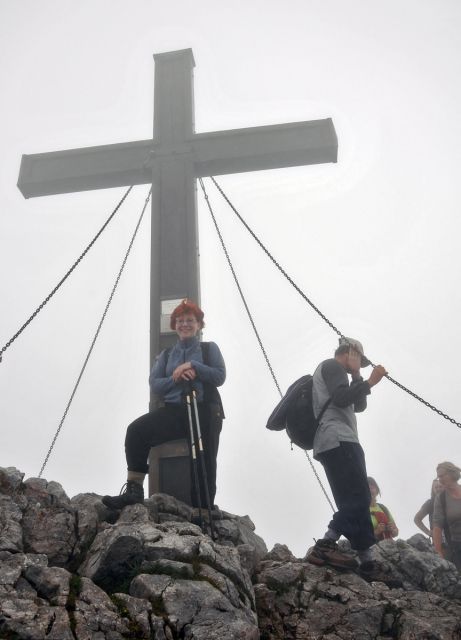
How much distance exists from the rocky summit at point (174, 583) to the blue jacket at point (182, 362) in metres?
0.94

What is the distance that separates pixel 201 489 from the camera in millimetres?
5492

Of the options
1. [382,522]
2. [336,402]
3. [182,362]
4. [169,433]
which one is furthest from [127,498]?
[382,522]

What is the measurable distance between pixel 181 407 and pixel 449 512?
10.7 ft

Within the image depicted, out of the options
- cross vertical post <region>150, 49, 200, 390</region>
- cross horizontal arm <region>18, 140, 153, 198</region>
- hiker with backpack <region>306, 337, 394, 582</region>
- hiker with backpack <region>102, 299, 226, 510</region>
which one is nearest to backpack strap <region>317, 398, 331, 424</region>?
hiker with backpack <region>306, 337, 394, 582</region>

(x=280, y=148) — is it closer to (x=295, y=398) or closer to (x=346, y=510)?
(x=295, y=398)

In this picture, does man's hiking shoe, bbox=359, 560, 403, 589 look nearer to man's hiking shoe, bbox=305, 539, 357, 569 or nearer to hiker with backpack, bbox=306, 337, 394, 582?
hiker with backpack, bbox=306, 337, 394, 582

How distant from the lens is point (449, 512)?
657cm

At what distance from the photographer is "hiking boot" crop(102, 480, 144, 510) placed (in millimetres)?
4914

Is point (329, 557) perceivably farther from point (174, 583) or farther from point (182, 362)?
point (182, 362)

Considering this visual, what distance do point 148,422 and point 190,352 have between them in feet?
2.65

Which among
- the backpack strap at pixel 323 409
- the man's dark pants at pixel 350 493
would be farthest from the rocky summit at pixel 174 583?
the backpack strap at pixel 323 409

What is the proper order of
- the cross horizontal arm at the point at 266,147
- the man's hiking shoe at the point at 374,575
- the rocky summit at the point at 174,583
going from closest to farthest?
the rocky summit at the point at 174,583 < the man's hiking shoe at the point at 374,575 < the cross horizontal arm at the point at 266,147

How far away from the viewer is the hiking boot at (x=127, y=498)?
491cm

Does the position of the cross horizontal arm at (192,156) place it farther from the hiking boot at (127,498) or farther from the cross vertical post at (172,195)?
the hiking boot at (127,498)
